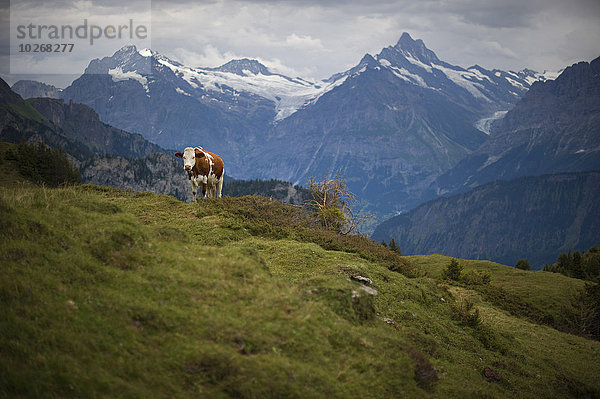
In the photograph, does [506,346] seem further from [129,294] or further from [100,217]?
[100,217]

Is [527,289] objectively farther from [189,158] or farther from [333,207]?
[189,158]

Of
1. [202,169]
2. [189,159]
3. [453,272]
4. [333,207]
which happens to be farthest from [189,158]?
[453,272]

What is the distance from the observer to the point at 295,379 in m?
10.8

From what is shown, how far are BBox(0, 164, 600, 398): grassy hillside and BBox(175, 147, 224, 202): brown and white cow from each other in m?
8.28

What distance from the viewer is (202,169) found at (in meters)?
30.3

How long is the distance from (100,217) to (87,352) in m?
7.79

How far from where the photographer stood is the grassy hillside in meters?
9.37

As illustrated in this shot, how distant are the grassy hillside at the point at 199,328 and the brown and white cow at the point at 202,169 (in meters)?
8.28

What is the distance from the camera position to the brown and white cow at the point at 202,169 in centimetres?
2911

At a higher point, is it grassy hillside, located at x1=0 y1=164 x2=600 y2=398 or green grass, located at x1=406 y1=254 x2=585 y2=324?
grassy hillside, located at x1=0 y1=164 x2=600 y2=398

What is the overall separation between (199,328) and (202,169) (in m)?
20.5

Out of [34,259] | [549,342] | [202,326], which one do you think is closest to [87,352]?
[202,326]

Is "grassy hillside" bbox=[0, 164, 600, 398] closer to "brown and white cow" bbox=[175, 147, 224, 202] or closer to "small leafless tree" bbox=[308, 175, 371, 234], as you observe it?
"brown and white cow" bbox=[175, 147, 224, 202]

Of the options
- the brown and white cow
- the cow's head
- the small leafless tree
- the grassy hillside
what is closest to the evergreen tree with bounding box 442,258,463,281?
the small leafless tree
